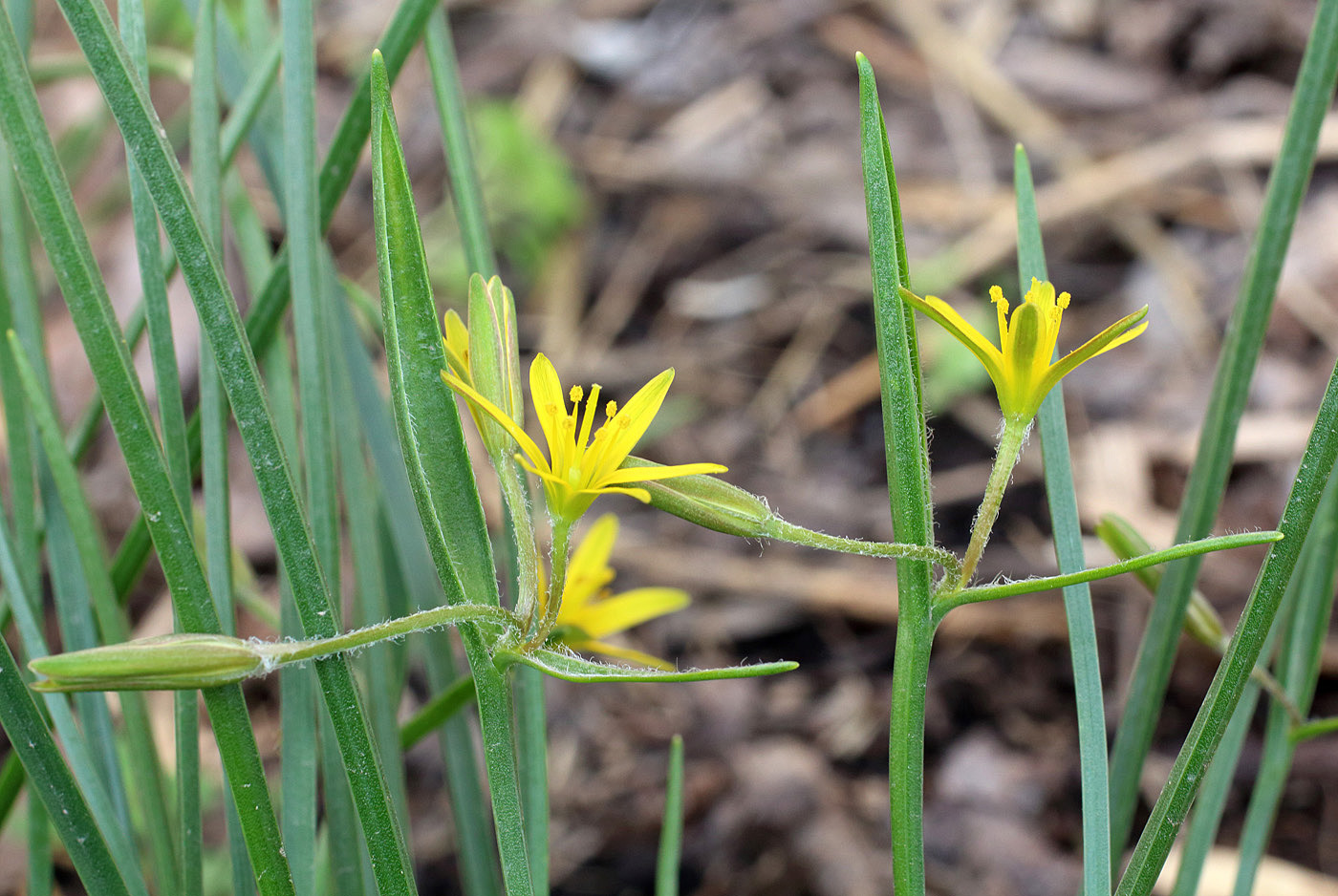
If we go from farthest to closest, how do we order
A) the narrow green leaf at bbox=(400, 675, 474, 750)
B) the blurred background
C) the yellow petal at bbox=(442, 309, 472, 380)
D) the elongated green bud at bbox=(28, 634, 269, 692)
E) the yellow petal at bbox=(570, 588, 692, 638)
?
the blurred background → the yellow petal at bbox=(570, 588, 692, 638) → the narrow green leaf at bbox=(400, 675, 474, 750) → the yellow petal at bbox=(442, 309, 472, 380) → the elongated green bud at bbox=(28, 634, 269, 692)

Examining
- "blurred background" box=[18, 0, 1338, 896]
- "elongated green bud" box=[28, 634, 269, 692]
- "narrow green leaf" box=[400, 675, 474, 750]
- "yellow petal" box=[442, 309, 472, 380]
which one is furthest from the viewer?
"blurred background" box=[18, 0, 1338, 896]

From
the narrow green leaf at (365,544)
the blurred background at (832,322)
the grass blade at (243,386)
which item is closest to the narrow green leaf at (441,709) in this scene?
the narrow green leaf at (365,544)

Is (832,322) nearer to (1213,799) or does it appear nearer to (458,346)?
(1213,799)

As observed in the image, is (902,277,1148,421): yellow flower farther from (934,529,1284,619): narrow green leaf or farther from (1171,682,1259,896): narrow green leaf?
(1171,682,1259,896): narrow green leaf

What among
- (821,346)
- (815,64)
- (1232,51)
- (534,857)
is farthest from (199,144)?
(1232,51)

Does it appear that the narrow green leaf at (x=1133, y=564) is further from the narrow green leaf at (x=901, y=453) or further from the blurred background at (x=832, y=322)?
the blurred background at (x=832, y=322)

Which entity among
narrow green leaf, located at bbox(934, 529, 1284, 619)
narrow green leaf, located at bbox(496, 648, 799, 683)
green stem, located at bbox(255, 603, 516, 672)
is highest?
narrow green leaf, located at bbox(934, 529, 1284, 619)

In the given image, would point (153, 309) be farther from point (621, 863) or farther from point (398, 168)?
point (621, 863)

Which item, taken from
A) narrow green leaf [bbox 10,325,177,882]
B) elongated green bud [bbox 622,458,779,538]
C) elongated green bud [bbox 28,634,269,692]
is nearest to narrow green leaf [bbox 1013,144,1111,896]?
elongated green bud [bbox 622,458,779,538]
